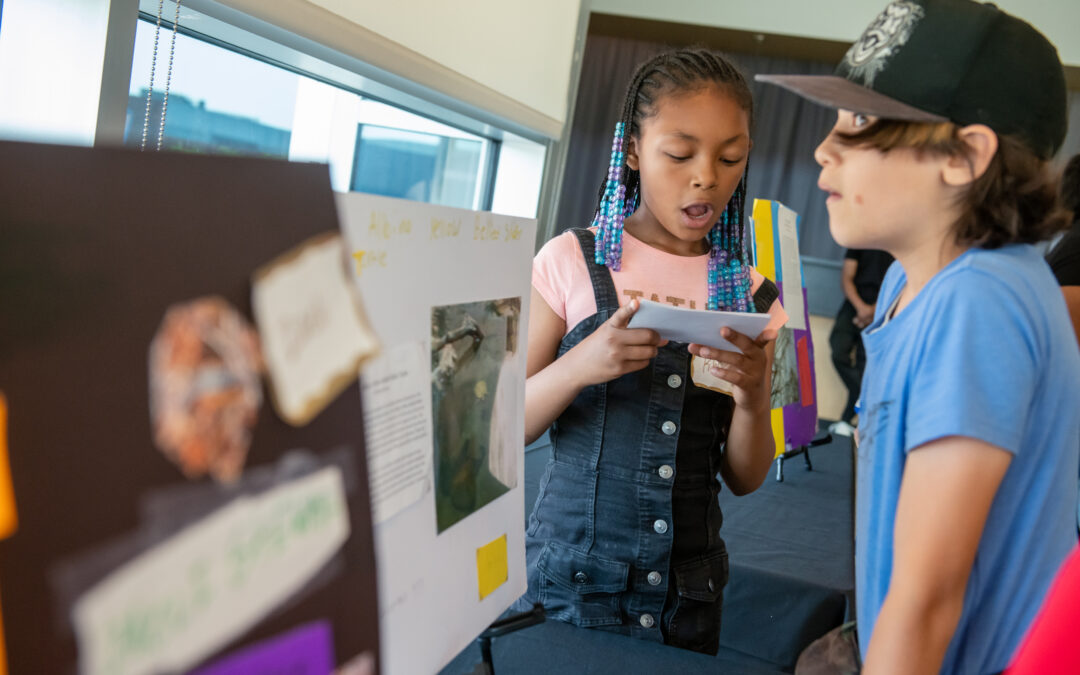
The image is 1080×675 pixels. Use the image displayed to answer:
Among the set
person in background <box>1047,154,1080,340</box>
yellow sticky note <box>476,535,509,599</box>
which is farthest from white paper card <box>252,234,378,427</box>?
person in background <box>1047,154,1080,340</box>

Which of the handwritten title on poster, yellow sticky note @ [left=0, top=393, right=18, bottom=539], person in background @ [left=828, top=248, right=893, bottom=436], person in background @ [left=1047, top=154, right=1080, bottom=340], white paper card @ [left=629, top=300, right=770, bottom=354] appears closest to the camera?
yellow sticky note @ [left=0, top=393, right=18, bottom=539]

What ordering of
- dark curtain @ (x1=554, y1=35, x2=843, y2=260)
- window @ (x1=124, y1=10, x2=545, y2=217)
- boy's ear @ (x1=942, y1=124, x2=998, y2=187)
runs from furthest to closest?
dark curtain @ (x1=554, y1=35, x2=843, y2=260), window @ (x1=124, y1=10, x2=545, y2=217), boy's ear @ (x1=942, y1=124, x2=998, y2=187)

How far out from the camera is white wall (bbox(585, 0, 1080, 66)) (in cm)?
467

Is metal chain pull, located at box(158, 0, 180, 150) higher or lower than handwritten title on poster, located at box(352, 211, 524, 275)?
higher

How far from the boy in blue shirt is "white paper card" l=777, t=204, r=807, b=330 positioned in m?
1.65

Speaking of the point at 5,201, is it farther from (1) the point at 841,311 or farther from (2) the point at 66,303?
(1) the point at 841,311

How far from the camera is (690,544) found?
1074 millimetres

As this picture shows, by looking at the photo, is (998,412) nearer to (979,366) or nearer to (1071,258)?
(979,366)

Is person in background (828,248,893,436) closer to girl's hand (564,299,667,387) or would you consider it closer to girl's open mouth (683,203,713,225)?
girl's open mouth (683,203,713,225)

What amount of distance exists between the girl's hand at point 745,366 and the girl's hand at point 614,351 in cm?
6

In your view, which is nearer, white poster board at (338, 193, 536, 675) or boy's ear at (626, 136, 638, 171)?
white poster board at (338, 193, 536, 675)

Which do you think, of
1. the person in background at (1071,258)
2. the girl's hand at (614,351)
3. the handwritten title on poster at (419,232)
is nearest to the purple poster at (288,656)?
the handwritten title on poster at (419,232)

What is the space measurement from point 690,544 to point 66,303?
895 millimetres

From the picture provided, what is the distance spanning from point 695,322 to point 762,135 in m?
4.99
